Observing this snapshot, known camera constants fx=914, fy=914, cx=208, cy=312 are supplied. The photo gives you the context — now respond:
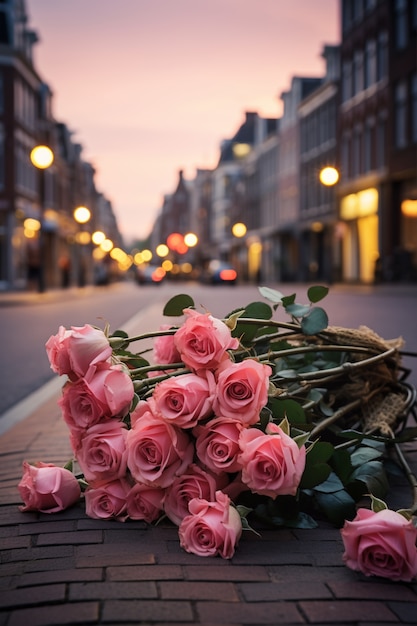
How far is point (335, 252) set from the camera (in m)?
46.1

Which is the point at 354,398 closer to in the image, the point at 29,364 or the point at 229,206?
the point at 29,364

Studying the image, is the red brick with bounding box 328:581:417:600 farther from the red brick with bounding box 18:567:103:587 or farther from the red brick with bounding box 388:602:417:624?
the red brick with bounding box 18:567:103:587

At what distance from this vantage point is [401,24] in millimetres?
35125

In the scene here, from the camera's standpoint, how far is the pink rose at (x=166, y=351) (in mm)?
3480

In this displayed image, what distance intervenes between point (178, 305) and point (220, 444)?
2.44 ft

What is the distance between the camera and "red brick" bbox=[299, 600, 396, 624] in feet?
6.90

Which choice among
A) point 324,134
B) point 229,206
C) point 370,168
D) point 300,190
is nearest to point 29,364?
point 370,168

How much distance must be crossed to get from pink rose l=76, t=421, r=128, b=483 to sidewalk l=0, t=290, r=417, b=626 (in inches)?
6.4

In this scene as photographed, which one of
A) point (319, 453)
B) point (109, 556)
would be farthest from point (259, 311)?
point (109, 556)

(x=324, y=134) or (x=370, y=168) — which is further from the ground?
(x=324, y=134)

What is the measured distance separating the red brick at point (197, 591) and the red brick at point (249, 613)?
0.15ft

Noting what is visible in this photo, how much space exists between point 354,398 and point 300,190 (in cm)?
5486

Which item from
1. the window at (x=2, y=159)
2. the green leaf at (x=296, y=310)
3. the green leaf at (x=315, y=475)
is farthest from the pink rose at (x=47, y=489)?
the window at (x=2, y=159)

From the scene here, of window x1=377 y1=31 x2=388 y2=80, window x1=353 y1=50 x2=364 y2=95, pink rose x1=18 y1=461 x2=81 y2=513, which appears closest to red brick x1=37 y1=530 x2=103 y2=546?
pink rose x1=18 y1=461 x2=81 y2=513
